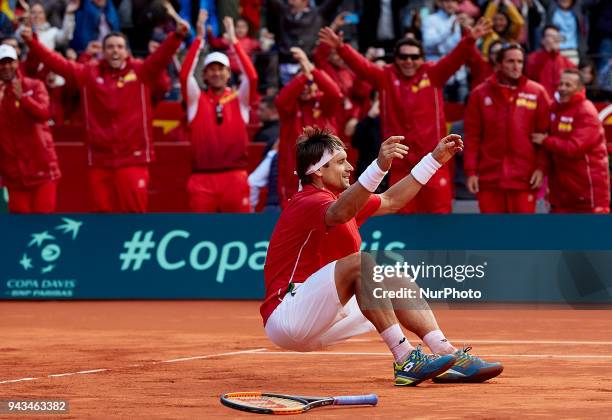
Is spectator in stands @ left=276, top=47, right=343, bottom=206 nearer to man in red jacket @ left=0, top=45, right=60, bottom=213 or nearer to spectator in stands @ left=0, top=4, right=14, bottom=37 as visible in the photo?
man in red jacket @ left=0, top=45, right=60, bottom=213

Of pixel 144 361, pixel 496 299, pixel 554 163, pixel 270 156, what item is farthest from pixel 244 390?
pixel 270 156

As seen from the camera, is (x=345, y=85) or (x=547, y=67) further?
(x=345, y=85)

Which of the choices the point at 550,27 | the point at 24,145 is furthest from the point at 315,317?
the point at 550,27

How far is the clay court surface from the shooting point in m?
8.23

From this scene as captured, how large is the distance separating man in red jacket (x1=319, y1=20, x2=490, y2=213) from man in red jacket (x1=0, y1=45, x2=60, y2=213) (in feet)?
12.2

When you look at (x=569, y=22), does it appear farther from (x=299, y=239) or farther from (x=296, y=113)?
(x=299, y=239)

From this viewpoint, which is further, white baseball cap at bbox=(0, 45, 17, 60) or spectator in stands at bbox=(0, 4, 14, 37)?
spectator in stands at bbox=(0, 4, 14, 37)

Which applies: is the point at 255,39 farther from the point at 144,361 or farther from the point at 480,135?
the point at 144,361

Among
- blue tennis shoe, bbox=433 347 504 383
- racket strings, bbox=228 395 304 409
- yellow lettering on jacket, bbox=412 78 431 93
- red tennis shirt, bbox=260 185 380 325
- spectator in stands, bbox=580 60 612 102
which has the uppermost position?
red tennis shirt, bbox=260 185 380 325

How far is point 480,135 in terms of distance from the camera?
1606 cm

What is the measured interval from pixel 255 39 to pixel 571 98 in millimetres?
6809

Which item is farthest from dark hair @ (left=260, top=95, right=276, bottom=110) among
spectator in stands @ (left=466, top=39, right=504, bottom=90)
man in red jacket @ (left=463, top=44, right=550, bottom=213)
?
man in red jacket @ (left=463, top=44, right=550, bottom=213)

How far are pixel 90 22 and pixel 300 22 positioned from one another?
340cm

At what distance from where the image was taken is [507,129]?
620 inches
